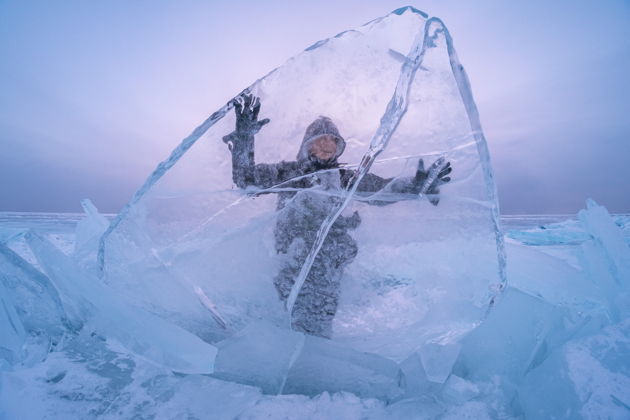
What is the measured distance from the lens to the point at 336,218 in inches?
50.8

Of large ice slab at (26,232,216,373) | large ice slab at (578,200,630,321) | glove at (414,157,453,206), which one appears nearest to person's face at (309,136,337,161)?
glove at (414,157,453,206)

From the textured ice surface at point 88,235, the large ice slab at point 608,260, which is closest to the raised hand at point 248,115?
the textured ice surface at point 88,235

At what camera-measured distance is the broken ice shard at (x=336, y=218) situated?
1295 millimetres

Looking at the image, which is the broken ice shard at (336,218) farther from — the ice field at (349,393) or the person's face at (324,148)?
the ice field at (349,393)

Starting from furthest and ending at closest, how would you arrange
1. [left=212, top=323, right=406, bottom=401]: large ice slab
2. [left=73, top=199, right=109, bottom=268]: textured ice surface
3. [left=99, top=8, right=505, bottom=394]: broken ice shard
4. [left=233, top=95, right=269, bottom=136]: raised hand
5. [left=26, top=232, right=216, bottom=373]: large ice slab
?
[left=73, top=199, right=109, bottom=268]: textured ice surface < [left=233, top=95, right=269, bottom=136]: raised hand < [left=99, top=8, right=505, bottom=394]: broken ice shard < [left=212, top=323, right=406, bottom=401]: large ice slab < [left=26, top=232, right=216, bottom=373]: large ice slab

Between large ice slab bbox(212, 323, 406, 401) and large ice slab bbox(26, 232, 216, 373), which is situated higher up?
large ice slab bbox(26, 232, 216, 373)

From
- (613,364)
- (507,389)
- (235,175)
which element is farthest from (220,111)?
(613,364)

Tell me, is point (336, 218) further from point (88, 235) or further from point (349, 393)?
point (88, 235)

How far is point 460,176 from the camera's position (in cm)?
143

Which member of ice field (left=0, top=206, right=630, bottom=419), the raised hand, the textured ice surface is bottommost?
ice field (left=0, top=206, right=630, bottom=419)

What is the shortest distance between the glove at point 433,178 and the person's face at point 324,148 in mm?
502

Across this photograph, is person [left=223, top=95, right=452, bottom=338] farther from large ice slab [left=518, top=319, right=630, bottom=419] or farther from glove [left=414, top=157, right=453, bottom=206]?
large ice slab [left=518, top=319, right=630, bottom=419]

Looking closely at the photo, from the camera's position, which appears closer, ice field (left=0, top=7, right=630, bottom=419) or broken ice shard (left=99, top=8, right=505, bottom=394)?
ice field (left=0, top=7, right=630, bottom=419)

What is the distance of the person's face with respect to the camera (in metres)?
1.41
